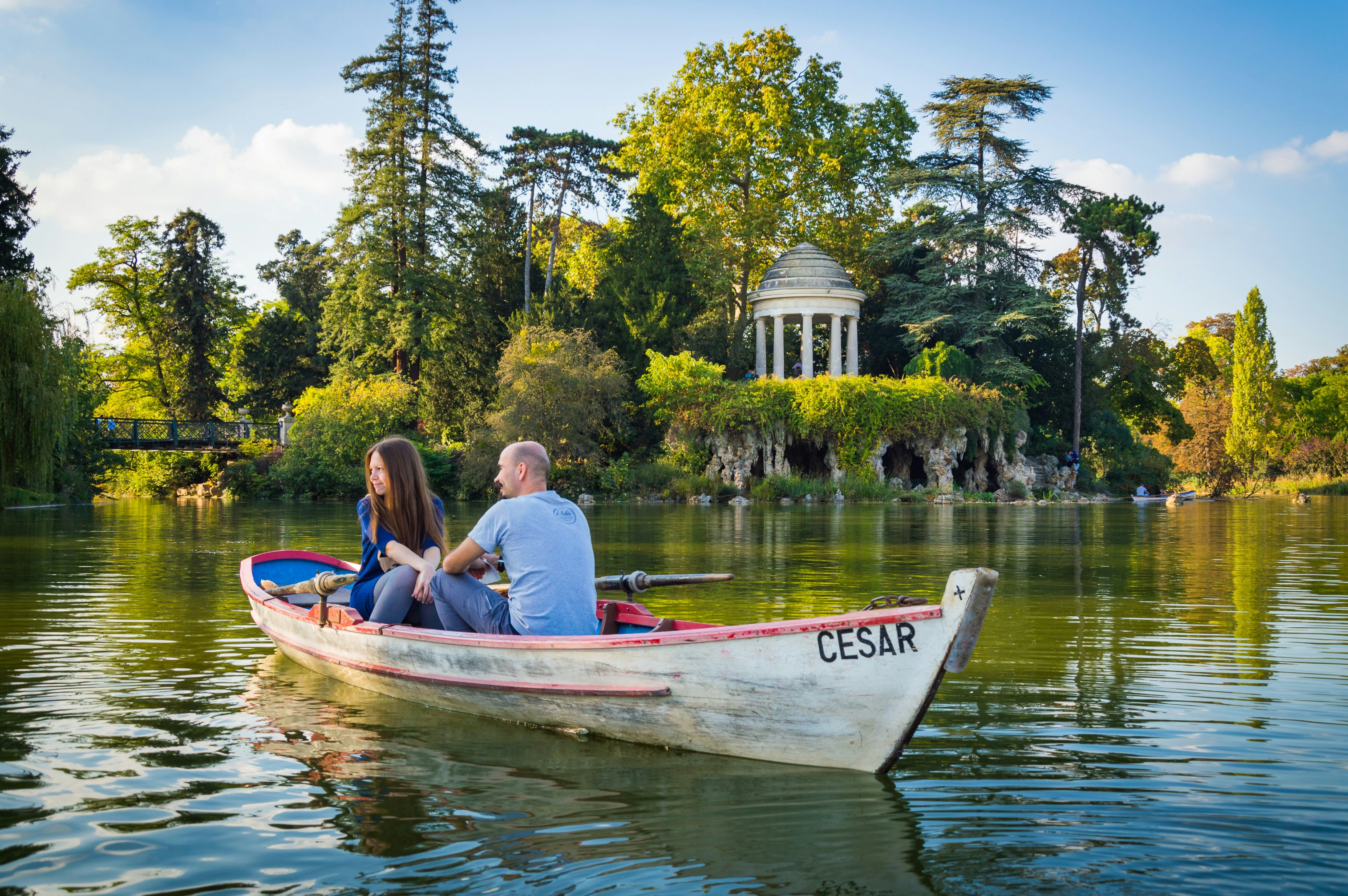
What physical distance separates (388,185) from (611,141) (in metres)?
10.2

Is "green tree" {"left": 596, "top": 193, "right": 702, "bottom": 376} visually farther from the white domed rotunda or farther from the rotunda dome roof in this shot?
the rotunda dome roof

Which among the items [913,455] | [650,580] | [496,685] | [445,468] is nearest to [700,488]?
[913,455]

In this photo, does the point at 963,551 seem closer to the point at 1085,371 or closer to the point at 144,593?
the point at 144,593

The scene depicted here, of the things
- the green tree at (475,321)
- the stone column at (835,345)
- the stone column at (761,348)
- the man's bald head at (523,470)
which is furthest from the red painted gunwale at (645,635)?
the stone column at (761,348)

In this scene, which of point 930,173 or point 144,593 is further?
point 930,173

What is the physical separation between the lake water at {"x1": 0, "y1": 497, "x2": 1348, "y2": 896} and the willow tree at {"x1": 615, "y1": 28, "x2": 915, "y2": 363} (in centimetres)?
3625

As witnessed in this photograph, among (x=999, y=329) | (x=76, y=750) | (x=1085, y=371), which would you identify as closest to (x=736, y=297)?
(x=999, y=329)

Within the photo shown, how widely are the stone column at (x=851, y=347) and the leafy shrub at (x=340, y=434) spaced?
1769cm

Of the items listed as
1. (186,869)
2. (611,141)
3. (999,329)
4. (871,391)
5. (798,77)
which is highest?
(798,77)

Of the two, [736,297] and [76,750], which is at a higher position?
[736,297]

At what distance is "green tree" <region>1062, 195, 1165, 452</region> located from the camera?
41719 mm

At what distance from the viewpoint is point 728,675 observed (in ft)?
16.8

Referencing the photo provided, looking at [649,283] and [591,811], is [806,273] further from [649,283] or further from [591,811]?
[591,811]

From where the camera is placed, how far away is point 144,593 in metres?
12.0
